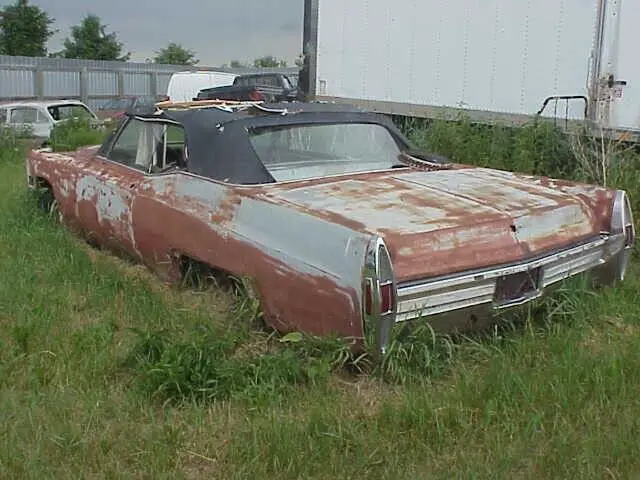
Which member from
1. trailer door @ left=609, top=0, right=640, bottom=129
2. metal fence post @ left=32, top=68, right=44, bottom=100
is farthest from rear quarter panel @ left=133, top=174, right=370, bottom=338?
metal fence post @ left=32, top=68, right=44, bottom=100

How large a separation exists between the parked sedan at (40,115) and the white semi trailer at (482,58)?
7463 millimetres

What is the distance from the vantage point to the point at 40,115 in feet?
58.7

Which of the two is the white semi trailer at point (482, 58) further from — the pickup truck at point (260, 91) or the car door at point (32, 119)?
the car door at point (32, 119)

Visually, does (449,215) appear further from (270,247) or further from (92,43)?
(92,43)

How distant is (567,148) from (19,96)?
2253 centimetres

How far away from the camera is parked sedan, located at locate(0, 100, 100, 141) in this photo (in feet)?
57.1

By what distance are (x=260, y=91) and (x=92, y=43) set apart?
44.2 metres

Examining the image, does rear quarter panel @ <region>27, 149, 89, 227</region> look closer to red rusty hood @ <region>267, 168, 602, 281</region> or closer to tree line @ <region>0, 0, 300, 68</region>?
red rusty hood @ <region>267, 168, 602, 281</region>

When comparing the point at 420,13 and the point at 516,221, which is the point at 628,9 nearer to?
the point at 420,13

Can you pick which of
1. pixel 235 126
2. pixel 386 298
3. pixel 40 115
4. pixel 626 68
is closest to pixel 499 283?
pixel 386 298

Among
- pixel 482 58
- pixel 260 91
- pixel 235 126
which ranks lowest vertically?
pixel 235 126

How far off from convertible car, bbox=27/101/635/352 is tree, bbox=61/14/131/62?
177 feet

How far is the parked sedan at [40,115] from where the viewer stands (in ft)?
57.1

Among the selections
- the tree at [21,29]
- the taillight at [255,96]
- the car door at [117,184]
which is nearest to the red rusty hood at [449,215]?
the car door at [117,184]
